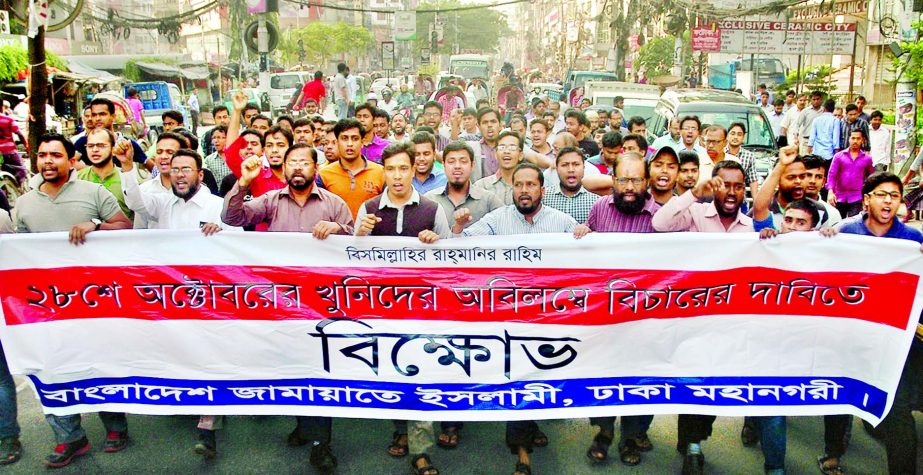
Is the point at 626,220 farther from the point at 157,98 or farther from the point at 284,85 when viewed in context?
the point at 284,85

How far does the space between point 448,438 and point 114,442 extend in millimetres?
1887

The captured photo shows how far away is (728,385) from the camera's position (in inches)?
173

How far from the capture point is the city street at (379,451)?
4.66 metres

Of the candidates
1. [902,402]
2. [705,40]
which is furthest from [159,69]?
[902,402]

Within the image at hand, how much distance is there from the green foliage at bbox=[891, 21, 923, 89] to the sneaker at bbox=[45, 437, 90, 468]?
1356 cm

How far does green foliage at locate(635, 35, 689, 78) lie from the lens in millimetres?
42500

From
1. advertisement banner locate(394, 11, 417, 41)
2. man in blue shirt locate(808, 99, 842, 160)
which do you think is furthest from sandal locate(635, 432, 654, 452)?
advertisement banner locate(394, 11, 417, 41)

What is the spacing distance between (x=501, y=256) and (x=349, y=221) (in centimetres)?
115

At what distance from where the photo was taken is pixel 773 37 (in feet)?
95.5

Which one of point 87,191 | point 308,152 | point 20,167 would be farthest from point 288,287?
point 20,167

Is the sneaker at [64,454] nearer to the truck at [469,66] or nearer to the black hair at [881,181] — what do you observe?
the black hair at [881,181]

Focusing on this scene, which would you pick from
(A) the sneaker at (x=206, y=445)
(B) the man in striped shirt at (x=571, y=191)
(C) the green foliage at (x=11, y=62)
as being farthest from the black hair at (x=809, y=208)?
(C) the green foliage at (x=11, y=62)

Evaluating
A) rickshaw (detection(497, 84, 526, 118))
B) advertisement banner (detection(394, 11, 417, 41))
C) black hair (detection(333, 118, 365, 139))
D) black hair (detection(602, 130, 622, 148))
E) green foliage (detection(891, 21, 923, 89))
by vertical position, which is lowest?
black hair (detection(602, 130, 622, 148))

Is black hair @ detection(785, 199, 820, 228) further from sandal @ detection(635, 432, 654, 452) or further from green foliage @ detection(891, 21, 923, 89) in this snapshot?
green foliage @ detection(891, 21, 923, 89)
